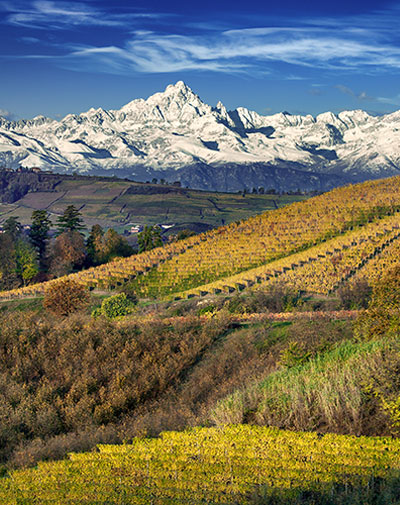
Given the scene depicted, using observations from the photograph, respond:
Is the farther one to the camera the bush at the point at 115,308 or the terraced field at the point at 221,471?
the bush at the point at 115,308

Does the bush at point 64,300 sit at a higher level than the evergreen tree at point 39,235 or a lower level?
higher

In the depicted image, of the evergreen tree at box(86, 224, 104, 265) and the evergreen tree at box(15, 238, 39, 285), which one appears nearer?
the evergreen tree at box(15, 238, 39, 285)

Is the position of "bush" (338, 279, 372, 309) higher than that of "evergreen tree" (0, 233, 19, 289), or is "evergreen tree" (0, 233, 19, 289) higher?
"bush" (338, 279, 372, 309)

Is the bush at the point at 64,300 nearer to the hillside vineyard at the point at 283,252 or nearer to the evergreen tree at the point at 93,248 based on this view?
the hillside vineyard at the point at 283,252

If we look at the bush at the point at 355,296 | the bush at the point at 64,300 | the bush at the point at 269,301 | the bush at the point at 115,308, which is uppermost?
the bush at the point at 355,296

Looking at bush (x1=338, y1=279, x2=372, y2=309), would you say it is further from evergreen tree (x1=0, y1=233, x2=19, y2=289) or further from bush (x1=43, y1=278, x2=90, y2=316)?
evergreen tree (x1=0, y1=233, x2=19, y2=289)

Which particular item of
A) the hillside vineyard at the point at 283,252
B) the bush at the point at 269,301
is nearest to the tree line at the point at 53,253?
the hillside vineyard at the point at 283,252

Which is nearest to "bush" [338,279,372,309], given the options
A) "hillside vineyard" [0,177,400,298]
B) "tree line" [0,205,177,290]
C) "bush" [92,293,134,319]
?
"hillside vineyard" [0,177,400,298]

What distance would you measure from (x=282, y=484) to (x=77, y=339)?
60.4 ft

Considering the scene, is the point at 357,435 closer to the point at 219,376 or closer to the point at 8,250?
the point at 219,376

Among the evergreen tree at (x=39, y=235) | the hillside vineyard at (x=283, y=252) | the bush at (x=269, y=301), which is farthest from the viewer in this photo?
the evergreen tree at (x=39, y=235)

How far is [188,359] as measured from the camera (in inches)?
1046

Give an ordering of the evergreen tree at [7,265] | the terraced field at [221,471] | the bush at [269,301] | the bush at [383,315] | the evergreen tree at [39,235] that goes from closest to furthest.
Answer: the terraced field at [221,471] → the bush at [383,315] → the bush at [269,301] → the evergreen tree at [7,265] → the evergreen tree at [39,235]

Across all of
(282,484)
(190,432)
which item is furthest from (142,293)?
(282,484)
